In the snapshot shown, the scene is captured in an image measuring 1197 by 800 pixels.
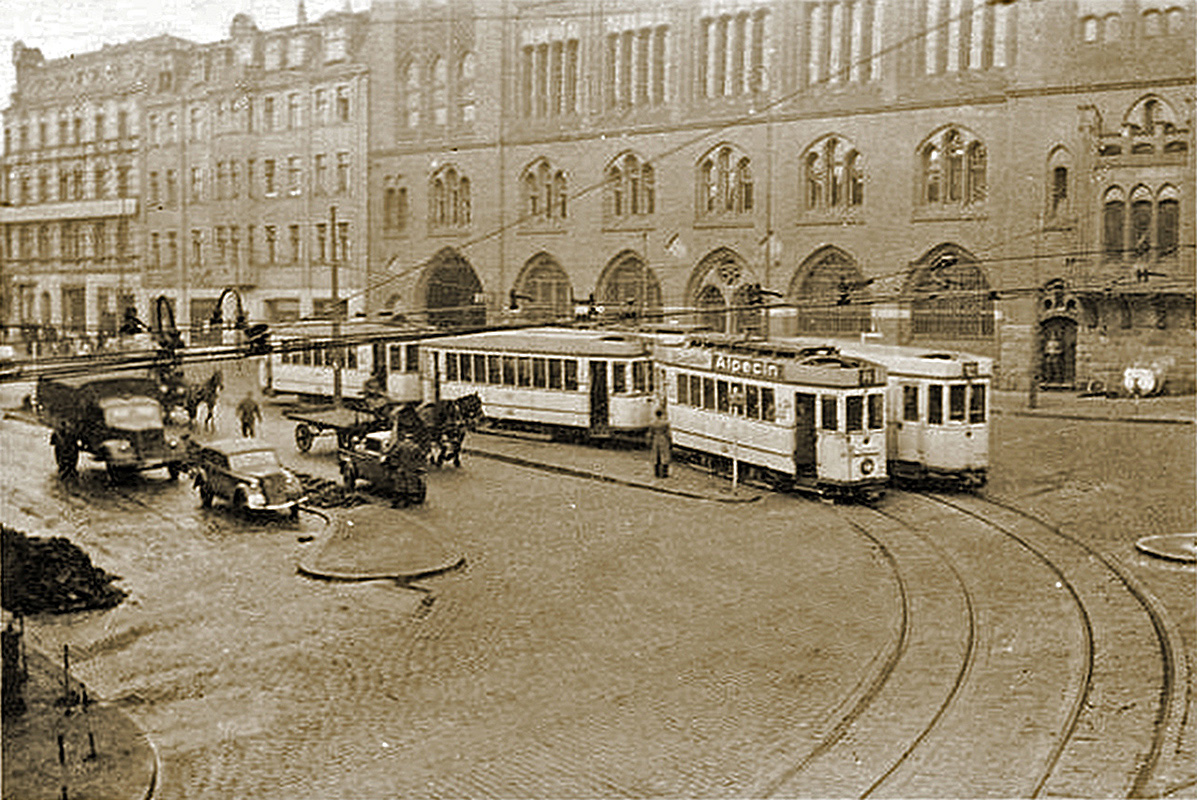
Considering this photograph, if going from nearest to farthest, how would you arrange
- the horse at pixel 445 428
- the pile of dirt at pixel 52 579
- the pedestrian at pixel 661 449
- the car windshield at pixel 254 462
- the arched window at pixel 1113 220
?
the pile of dirt at pixel 52 579 → the car windshield at pixel 254 462 → the pedestrian at pixel 661 449 → the horse at pixel 445 428 → the arched window at pixel 1113 220

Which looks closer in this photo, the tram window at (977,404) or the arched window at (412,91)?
the tram window at (977,404)

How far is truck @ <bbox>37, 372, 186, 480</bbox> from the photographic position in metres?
20.4

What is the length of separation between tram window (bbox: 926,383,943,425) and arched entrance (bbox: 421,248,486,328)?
14212 mm

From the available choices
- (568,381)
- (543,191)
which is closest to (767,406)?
(568,381)

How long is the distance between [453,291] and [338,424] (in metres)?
13.1

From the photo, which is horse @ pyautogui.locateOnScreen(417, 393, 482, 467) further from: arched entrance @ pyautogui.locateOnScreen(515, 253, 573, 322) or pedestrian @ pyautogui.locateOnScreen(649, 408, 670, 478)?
arched entrance @ pyautogui.locateOnScreen(515, 253, 573, 322)

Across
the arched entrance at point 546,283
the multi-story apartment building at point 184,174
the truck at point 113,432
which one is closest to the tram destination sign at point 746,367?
the multi-story apartment building at point 184,174

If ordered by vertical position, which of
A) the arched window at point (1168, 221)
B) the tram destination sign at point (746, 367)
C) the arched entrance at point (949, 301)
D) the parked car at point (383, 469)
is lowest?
the parked car at point (383, 469)

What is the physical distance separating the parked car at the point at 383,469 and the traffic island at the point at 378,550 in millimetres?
589

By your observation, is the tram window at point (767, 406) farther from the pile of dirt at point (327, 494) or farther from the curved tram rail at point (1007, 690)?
the pile of dirt at point (327, 494)

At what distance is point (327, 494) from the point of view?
789 inches

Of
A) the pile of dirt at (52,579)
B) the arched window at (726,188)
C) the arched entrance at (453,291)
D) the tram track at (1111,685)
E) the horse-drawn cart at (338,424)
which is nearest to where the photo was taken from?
the tram track at (1111,685)

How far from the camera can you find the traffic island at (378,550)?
15.2 meters

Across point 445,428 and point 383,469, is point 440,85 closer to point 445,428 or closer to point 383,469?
point 445,428
